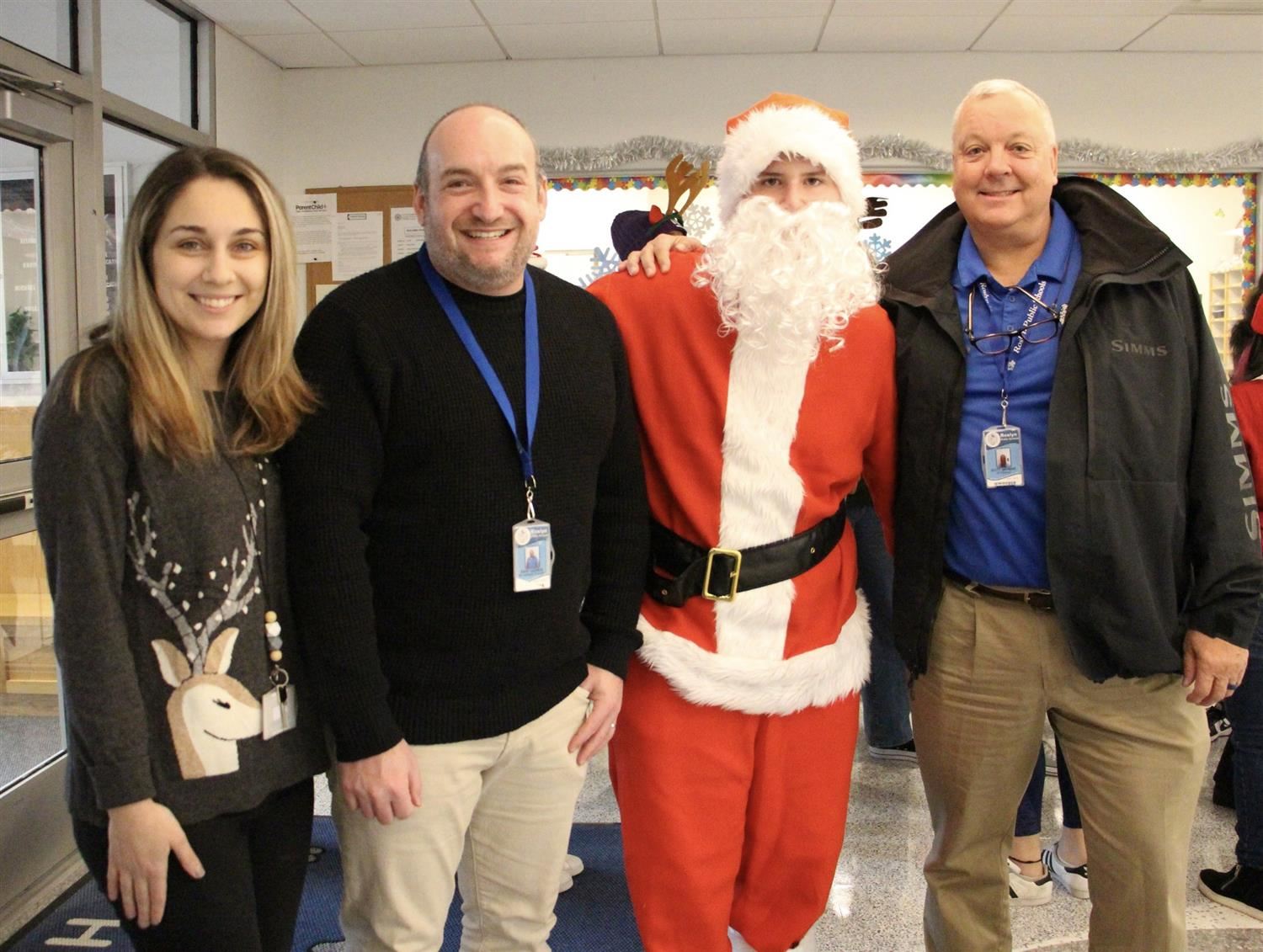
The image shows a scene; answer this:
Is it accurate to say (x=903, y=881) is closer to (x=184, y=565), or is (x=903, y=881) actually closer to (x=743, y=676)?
(x=743, y=676)

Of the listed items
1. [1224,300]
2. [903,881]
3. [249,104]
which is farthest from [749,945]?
[1224,300]

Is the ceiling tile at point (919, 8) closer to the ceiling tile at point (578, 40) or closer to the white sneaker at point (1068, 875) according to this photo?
the ceiling tile at point (578, 40)

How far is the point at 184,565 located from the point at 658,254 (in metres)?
1.06

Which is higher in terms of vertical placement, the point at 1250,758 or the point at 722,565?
the point at 722,565

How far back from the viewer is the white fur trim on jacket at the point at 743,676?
1717mm

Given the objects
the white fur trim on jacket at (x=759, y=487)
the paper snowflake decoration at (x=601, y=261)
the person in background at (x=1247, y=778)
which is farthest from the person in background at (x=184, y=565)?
the paper snowflake decoration at (x=601, y=261)

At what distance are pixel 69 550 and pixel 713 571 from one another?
99 centimetres

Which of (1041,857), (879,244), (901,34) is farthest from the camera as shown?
(879,244)

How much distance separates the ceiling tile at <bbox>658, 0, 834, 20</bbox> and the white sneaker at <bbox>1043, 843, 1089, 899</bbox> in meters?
3.16

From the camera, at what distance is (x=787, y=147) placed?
5.95ft

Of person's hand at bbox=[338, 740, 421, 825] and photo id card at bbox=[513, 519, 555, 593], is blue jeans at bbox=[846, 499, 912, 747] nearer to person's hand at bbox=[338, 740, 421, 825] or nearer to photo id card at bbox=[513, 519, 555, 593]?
photo id card at bbox=[513, 519, 555, 593]

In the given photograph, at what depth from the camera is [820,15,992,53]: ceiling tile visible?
4.11 m

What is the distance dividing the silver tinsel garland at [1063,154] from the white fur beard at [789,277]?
289 cm

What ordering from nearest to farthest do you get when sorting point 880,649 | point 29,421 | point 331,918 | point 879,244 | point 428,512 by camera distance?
point 428,512 < point 331,918 < point 29,421 < point 880,649 < point 879,244
